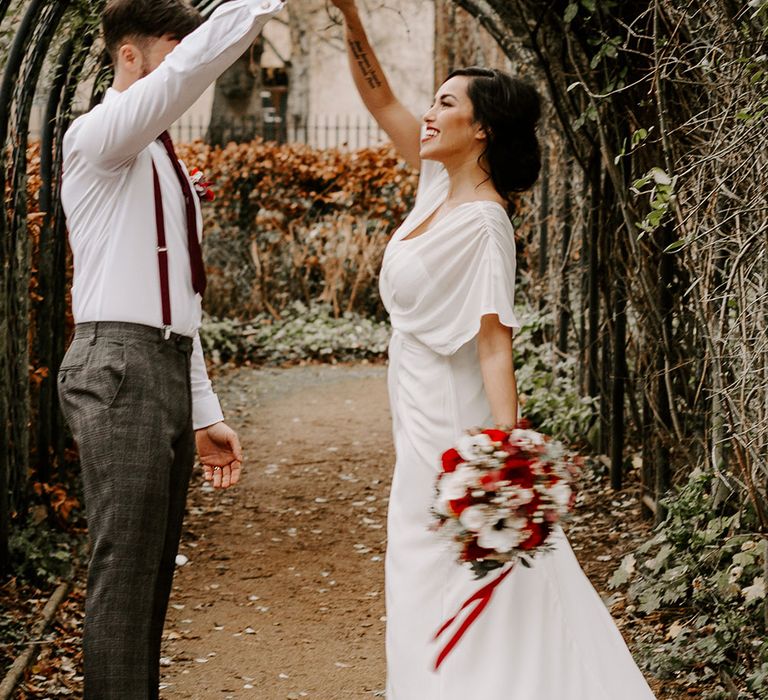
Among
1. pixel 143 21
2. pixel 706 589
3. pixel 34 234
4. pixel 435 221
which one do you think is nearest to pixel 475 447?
pixel 435 221

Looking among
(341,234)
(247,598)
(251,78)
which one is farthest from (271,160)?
(247,598)

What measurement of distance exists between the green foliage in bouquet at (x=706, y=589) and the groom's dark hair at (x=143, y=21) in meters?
2.43

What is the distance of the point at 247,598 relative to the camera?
5.50 meters

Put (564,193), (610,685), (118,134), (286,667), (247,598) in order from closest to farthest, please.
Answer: (118,134)
(610,685)
(286,667)
(247,598)
(564,193)

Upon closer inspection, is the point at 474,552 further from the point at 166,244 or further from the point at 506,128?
the point at 506,128

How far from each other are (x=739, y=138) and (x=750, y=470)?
1126 millimetres

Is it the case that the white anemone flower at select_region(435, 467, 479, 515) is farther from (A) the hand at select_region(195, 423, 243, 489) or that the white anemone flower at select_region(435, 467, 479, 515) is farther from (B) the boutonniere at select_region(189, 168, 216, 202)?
(B) the boutonniere at select_region(189, 168, 216, 202)

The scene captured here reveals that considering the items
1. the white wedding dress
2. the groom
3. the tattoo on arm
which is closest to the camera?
the groom

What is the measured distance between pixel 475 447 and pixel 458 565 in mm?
355

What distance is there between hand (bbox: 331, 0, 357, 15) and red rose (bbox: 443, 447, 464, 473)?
1466 millimetres

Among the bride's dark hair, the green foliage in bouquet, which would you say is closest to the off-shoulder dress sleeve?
the bride's dark hair

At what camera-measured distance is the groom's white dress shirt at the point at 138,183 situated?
283 cm

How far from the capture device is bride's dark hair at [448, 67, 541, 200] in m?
3.48

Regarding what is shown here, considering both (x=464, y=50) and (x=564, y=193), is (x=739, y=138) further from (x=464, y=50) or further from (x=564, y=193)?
(x=464, y=50)
